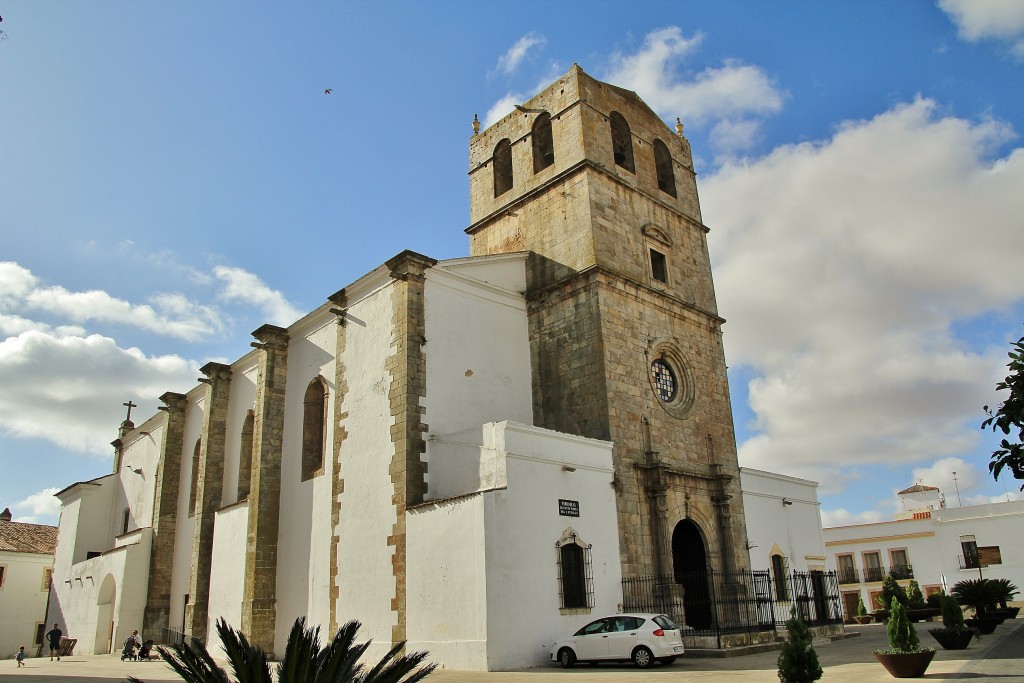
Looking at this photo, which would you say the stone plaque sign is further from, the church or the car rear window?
the car rear window

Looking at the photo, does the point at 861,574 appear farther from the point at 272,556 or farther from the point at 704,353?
the point at 272,556

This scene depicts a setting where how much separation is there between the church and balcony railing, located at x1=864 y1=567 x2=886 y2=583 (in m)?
26.3

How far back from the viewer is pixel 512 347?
20156 millimetres

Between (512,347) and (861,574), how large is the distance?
1281 inches

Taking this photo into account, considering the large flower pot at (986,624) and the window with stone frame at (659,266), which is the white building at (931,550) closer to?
the large flower pot at (986,624)

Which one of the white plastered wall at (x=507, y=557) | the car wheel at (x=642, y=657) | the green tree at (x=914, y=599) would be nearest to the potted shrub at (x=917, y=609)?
the green tree at (x=914, y=599)

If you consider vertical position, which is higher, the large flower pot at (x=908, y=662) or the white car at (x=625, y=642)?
the white car at (x=625, y=642)

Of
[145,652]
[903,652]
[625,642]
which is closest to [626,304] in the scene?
[625,642]

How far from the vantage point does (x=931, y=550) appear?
41.0 m

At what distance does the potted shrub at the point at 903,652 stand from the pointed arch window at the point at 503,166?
1671 cm

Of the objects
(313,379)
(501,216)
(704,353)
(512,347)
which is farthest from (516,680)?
(501,216)

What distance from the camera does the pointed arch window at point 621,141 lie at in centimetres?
2322

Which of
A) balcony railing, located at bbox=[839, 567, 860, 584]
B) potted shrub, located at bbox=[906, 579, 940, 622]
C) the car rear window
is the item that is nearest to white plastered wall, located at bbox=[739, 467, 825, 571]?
potted shrub, located at bbox=[906, 579, 940, 622]

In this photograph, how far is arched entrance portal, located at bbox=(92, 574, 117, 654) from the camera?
25391 millimetres
